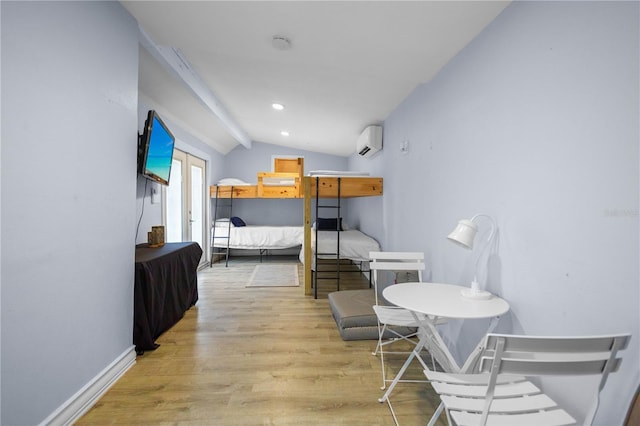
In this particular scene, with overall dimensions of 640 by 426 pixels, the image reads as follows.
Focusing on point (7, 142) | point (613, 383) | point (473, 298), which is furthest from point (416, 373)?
point (7, 142)

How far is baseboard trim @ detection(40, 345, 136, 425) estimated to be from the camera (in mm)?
1438

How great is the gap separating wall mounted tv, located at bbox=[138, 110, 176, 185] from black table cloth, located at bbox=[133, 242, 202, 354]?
2.46 feet

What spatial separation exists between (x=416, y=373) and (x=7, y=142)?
2642 mm

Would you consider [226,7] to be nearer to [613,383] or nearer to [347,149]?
[613,383]

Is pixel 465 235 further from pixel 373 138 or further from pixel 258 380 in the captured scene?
pixel 373 138

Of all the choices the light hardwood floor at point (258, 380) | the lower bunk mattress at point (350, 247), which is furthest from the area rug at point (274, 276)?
the light hardwood floor at point (258, 380)

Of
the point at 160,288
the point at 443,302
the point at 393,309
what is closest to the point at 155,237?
the point at 160,288

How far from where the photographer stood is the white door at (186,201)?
3.99 meters

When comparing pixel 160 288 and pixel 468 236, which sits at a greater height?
pixel 468 236

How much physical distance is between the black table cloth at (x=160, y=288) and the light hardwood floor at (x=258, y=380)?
0.13 m

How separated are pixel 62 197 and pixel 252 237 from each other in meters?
4.23

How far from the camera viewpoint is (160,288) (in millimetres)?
2449

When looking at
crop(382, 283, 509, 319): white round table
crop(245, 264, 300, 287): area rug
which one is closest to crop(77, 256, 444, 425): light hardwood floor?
crop(382, 283, 509, 319): white round table

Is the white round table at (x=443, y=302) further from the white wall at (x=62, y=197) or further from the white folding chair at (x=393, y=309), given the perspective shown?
the white wall at (x=62, y=197)
